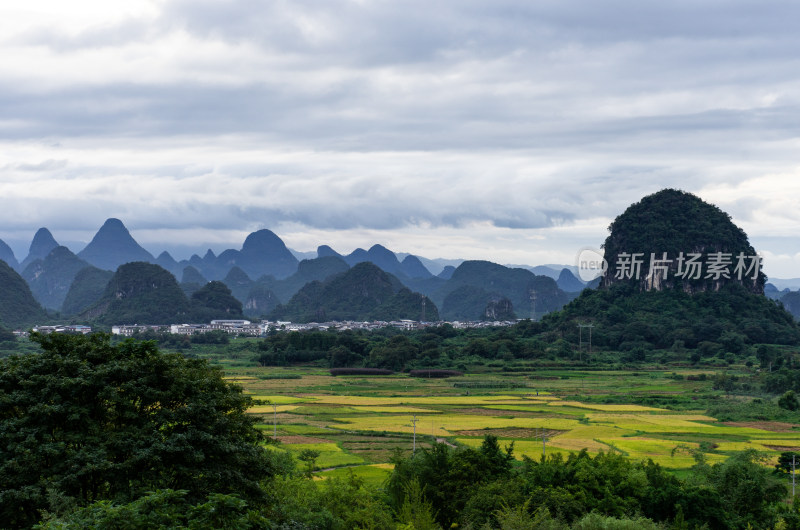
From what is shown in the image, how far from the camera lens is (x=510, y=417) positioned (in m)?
33.0

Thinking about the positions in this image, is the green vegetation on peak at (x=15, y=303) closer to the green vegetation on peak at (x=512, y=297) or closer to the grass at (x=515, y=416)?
the grass at (x=515, y=416)

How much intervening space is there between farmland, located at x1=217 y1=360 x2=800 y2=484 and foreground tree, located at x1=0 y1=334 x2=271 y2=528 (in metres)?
7.91

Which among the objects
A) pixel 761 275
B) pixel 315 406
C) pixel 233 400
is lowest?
pixel 315 406

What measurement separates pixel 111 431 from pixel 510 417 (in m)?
23.4

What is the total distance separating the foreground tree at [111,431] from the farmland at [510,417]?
26.0ft

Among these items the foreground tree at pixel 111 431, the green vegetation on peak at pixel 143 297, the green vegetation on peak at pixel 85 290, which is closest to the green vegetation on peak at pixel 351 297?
the green vegetation on peak at pixel 143 297

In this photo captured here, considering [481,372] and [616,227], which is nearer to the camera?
[481,372]

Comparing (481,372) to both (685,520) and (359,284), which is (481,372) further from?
(359,284)

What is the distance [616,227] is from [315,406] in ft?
175

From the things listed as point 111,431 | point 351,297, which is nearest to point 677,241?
point 351,297

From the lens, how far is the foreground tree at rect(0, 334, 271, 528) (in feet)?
36.3

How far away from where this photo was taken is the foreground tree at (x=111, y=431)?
11.1 meters

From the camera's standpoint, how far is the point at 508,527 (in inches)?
494

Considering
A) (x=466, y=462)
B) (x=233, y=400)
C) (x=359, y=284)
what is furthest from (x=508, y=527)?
(x=359, y=284)
